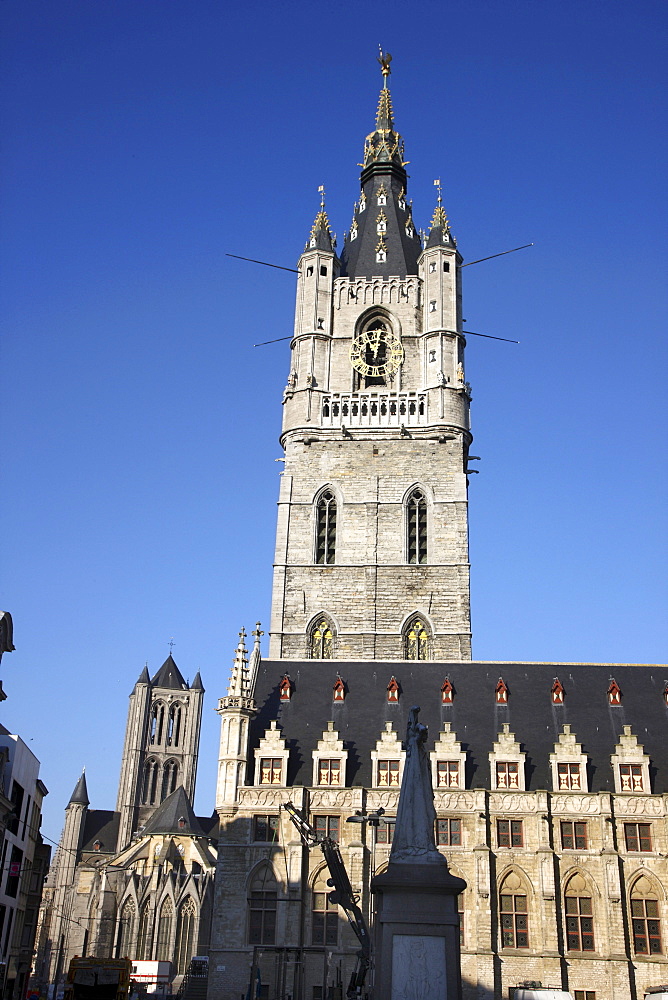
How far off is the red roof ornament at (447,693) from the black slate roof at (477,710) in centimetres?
19

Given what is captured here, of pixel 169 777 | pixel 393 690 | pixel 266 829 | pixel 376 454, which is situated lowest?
pixel 266 829

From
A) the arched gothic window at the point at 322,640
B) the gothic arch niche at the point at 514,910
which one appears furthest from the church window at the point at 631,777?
the arched gothic window at the point at 322,640

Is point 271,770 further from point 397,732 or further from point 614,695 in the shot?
point 614,695

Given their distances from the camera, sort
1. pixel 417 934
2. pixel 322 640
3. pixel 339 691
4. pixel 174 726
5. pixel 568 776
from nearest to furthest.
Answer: pixel 417 934 → pixel 568 776 → pixel 339 691 → pixel 322 640 → pixel 174 726

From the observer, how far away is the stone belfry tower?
4859cm

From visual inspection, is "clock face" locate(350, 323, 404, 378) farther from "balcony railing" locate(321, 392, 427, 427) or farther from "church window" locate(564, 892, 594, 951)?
"church window" locate(564, 892, 594, 951)

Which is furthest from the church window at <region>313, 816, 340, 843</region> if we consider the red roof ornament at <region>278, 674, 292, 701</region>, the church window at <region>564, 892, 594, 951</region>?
the church window at <region>564, 892, 594, 951</region>

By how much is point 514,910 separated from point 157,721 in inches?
2752

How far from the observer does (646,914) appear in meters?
31.8

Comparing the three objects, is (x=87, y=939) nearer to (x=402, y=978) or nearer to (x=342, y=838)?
(x=342, y=838)

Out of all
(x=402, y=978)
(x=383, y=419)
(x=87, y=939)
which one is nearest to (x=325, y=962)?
(x=402, y=978)

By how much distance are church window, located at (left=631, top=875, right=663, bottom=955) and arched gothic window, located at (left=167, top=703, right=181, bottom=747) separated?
7014 centimetres

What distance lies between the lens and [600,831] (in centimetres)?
3272

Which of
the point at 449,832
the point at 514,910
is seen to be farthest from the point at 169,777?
the point at 514,910
